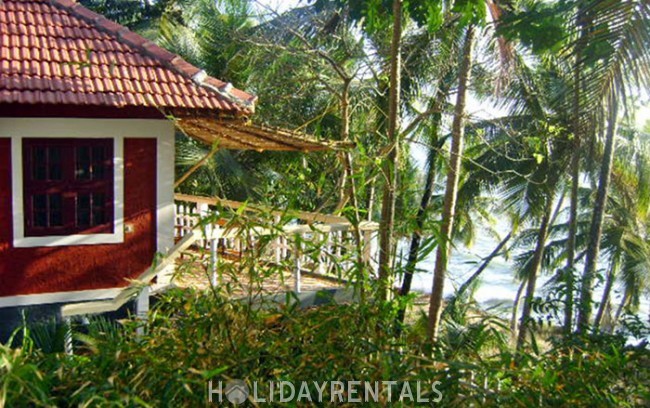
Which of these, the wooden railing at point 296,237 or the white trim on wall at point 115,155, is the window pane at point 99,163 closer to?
the white trim on wall at point 115,155

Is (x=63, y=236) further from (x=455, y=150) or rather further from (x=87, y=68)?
(x=455, y=150)

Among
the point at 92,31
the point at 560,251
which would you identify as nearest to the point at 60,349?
the point at 92,31

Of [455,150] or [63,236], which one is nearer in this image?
[63,236]

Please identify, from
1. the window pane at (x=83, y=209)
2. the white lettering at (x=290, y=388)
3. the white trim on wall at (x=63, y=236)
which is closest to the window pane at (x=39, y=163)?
the white trim on wall at (x=63, y=236)

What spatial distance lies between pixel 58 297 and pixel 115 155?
A: 5.32ft

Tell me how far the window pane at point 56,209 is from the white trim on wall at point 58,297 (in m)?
0.75

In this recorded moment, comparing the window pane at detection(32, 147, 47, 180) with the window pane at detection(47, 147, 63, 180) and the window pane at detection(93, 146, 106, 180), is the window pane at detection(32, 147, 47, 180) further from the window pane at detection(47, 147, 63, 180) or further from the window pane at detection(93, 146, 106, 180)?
the window pane at detection(93, 146, 106, 180)

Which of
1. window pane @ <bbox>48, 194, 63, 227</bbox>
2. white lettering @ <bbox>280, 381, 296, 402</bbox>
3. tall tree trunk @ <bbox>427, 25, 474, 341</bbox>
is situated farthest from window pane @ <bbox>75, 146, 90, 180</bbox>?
white lettering @ <bbox>280, 381, 296, 402</bbox>

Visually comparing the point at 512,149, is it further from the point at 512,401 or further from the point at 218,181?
the point at 512,401

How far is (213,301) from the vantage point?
132 inches

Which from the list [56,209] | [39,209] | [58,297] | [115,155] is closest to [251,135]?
[115,155]

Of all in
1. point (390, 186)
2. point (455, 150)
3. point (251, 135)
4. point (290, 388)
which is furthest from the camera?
point (455, 150)

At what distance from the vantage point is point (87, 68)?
7.69 metres

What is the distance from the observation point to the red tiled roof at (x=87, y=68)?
7195mm
